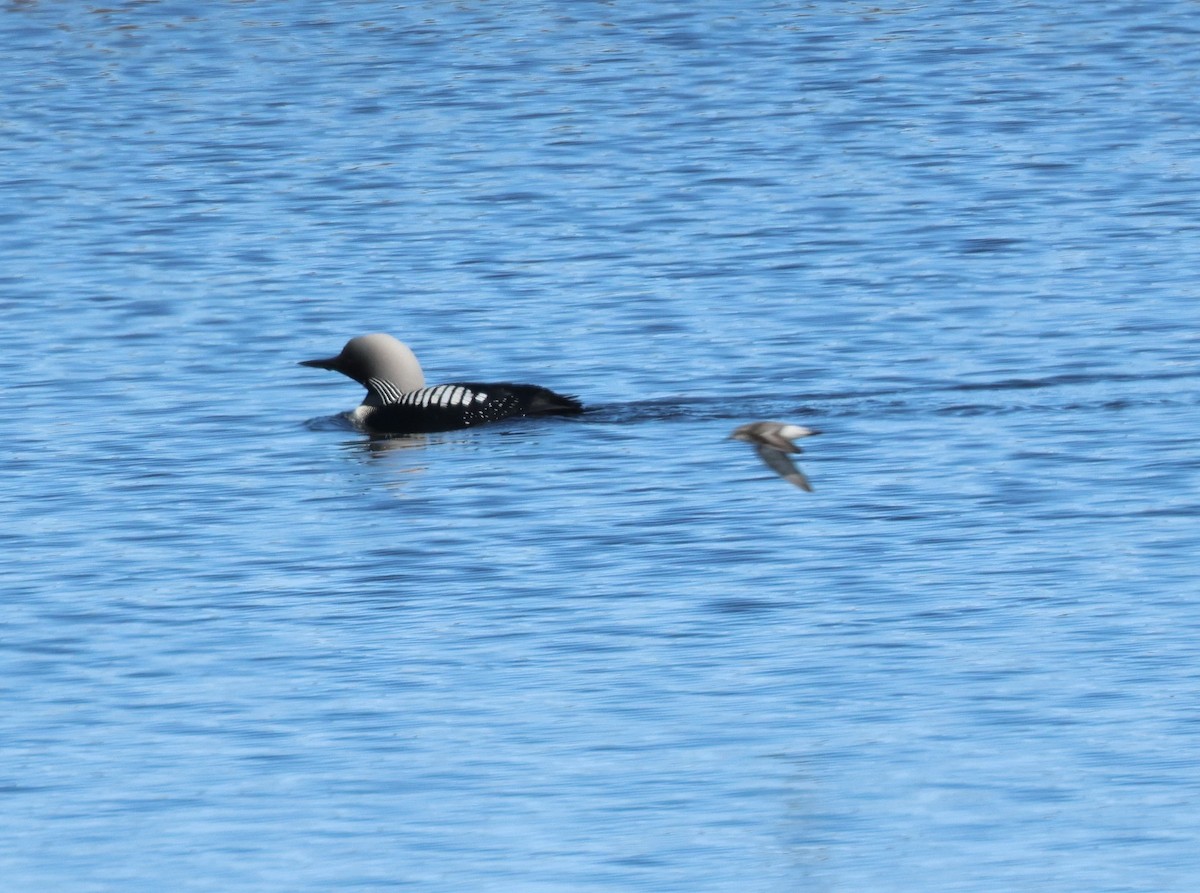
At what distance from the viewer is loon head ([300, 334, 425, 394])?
685 inches

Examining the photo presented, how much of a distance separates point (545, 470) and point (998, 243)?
712 centimetres

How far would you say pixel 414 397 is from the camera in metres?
Answer: 17.3

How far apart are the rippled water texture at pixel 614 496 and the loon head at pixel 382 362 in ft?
1.46

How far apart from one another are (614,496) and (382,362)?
123 inches

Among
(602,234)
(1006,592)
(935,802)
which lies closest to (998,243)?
(602,234)

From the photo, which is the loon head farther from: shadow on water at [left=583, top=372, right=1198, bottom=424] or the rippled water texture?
shadow on water at [left=583, top=372, right=1198, bottom=424]

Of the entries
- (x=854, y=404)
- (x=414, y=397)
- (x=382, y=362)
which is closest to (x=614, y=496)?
(x=854, y=404)

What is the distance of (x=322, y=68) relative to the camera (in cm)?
3272

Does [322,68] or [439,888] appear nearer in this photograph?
[439,888]

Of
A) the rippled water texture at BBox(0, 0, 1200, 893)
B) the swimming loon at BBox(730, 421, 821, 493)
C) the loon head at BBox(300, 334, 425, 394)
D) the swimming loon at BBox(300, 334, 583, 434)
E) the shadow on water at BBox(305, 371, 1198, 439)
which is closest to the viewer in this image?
the rippled water texture at BBox(0, 0, 1200, 893)

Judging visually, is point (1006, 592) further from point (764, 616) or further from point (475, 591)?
point (475, 591)

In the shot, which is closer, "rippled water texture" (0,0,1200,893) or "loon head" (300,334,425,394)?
"rippled water texture" (0,0,1200,893)

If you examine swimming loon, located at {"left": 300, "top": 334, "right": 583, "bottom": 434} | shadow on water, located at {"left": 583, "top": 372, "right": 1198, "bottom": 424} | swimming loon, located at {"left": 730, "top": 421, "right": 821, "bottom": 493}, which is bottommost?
shadow on water, located at {"left": 583, "top": 372, "right": 1198, "bottom": 424}

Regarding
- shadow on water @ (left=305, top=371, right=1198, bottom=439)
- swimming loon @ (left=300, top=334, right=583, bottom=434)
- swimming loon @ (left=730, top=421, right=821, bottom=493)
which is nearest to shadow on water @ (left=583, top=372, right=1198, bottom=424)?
shadow on water @ (left=305, top=371, right=1198, bottom=439)
